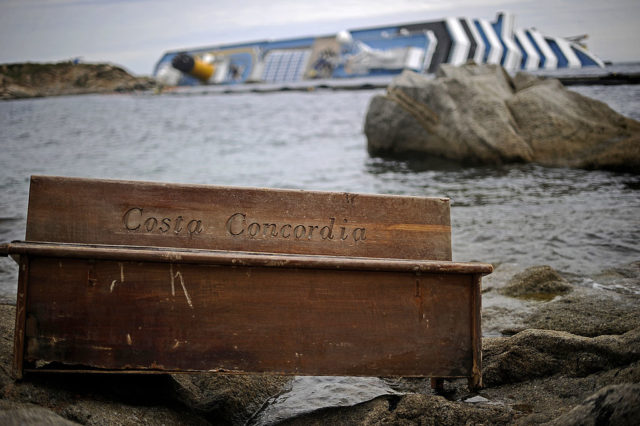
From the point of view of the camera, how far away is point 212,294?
2598mm

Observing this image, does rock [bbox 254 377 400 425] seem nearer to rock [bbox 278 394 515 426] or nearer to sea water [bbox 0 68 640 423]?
sea water [bbox 0 68 640 423]

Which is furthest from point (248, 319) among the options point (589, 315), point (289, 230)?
point (589, 315)

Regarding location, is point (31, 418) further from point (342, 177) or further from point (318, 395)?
point (342, 177)

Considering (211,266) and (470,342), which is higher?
(211,266)

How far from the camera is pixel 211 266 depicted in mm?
2582

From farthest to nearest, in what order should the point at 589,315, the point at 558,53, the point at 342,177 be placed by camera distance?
the point at 558,53 < the point at 342,177 < the point at 589,315

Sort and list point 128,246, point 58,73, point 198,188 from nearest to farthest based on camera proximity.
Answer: point 128,246, point 198,188, point 58,73

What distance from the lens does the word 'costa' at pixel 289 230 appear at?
2924 mm

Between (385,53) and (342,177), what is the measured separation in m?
60.8

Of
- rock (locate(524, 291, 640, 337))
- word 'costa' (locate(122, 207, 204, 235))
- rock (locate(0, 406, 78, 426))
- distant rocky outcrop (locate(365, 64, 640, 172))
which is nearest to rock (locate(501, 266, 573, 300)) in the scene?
rock (locate(524, 291, 640, 337))

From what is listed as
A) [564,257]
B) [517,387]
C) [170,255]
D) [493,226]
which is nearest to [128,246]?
[170,255]

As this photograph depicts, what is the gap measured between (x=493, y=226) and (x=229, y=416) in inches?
206

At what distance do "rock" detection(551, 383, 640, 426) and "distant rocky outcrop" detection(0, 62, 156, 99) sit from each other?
59.4 m

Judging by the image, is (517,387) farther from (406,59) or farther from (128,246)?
(406,59)
